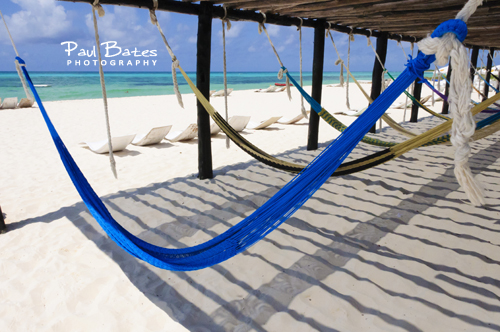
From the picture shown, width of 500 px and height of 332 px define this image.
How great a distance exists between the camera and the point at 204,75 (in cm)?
283

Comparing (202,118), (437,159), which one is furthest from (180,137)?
(437,159)

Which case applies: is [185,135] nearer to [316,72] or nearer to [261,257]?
[316,72]

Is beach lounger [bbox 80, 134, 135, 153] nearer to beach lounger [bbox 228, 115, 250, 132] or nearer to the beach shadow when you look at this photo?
the beach shadow

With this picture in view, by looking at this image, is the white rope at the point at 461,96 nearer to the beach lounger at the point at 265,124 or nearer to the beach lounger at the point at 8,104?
the beach lounger at the point at 265,124

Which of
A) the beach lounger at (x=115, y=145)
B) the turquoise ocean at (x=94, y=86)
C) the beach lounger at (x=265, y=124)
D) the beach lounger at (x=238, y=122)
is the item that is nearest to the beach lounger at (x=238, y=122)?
the beach lounger at (x=238, y=122)

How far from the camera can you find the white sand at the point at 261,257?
1419 millimetres

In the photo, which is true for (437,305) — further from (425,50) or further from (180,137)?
(180,137)

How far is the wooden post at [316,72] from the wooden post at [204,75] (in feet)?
5.03

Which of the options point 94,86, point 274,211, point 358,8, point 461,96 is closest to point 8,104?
point 358,8

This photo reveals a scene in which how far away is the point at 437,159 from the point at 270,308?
298 centimetres

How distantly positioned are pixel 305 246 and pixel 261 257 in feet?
0.95

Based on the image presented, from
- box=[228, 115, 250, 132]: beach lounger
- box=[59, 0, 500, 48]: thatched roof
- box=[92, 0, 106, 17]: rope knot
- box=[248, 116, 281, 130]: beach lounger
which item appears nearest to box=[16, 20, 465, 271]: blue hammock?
box=[59, 0, 500, 48]: thatched roof

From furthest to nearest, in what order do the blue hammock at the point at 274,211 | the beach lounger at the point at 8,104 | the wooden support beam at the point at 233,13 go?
1. the beach lounger at the point at 8,104
2. the wooden support beam at the point at 233,13
3. the blue hammock at the point at 274,211

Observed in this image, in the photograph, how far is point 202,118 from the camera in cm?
292
